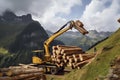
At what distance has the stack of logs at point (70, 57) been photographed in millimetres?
32625

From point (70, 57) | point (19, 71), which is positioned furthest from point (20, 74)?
point (70, 57)

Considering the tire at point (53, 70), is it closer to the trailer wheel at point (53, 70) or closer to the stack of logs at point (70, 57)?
the trailer wheel at point (53, 70)

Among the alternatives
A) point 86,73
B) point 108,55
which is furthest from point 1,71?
point 108,55

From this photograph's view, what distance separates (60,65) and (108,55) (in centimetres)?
1669

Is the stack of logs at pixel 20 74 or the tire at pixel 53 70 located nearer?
the stack of logs at pixel 20 74

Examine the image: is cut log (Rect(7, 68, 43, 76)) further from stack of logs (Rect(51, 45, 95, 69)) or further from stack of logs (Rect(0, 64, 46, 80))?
stack of logs (Rect(51, 45, 95, 69))

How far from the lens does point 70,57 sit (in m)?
33.6

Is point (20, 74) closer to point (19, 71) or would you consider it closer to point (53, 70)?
point (19, 71)

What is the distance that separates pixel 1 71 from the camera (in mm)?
22359

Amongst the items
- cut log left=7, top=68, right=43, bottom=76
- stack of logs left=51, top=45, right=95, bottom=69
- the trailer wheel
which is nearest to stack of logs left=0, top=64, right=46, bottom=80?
cut log left=7, top=68, right=43, bottom=76

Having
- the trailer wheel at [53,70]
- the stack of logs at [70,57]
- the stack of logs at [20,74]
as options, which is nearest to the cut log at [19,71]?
the stack of logs at [20,74]

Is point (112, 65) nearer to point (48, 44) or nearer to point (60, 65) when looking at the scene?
point (60, 65)

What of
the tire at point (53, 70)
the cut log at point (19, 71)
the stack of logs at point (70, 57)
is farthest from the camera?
the tire at point (53, 70)

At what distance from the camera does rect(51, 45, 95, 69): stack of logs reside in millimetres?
32625
